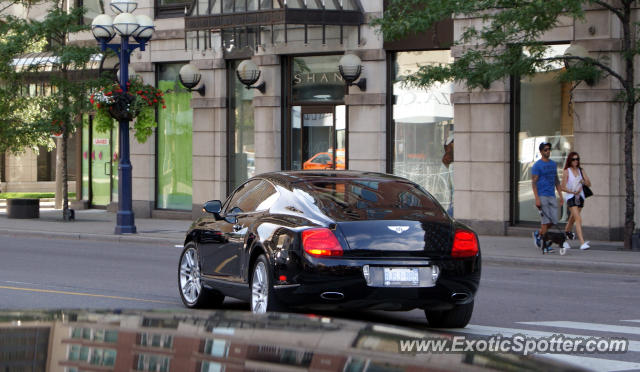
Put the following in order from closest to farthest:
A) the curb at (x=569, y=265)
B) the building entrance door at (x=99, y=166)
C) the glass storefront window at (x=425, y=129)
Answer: the curb at (x=569, y=265) → the glass storefront window at (x=425, y=129) → the building entrance door at (x=99, y=166)

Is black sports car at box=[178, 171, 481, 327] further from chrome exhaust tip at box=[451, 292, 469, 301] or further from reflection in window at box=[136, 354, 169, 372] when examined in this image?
reflection in window at box=[136, 354, 169, 372]

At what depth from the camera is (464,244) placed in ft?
31.0

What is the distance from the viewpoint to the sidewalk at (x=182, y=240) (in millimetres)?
16828

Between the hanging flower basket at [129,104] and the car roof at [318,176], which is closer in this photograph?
the car roof at [318,176]

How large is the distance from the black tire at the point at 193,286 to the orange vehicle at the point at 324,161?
557 inches

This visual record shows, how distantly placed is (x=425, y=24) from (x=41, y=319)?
17035mm

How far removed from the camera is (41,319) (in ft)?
9.16

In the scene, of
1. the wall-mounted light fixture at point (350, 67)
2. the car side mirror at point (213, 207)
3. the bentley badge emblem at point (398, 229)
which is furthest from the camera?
the wall-mounted light fixture at point (350, 67)

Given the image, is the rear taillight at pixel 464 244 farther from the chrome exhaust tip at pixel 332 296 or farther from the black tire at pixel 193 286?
the black tire at pixel 193 286

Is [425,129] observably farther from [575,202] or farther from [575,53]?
[575,202]

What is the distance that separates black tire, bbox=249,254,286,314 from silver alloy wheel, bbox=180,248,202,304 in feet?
5.11

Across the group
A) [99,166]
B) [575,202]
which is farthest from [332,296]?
[99,166]

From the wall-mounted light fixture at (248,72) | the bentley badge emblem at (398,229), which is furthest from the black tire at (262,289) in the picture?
the wall-mounted light fixture at (248,72)

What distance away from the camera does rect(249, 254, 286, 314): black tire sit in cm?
936
